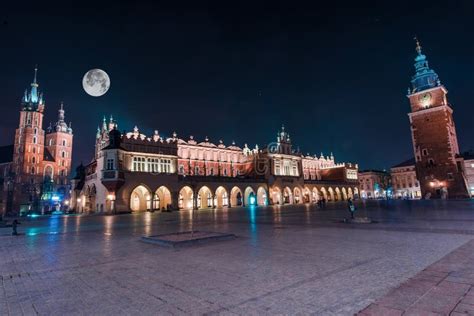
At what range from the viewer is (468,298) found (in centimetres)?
418

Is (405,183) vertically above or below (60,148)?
below

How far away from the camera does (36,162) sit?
86.7 metres

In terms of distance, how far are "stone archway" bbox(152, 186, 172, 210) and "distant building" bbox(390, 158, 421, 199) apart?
243ft

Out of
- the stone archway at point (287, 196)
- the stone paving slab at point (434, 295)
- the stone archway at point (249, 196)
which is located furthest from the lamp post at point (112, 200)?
the stone paving slab at point (434, 295)

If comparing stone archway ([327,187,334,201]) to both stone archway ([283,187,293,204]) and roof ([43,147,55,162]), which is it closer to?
stone archway ([283,187,293,204])

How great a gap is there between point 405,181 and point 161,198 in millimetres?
80210

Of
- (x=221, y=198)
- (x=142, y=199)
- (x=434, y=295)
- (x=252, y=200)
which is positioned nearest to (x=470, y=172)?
(x=252, y=200)

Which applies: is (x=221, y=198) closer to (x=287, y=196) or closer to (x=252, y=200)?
(x=252, y=200)

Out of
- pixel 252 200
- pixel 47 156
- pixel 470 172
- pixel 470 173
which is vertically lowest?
pixel 252 200

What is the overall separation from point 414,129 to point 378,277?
64.2 m

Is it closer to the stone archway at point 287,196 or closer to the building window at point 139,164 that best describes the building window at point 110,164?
the building window at point 139,164

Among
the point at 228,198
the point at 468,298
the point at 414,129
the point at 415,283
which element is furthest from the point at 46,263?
the point at 414,129

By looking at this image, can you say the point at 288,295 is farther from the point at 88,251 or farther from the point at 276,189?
the point at 276,189

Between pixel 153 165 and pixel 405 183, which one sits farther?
pixel 405 183
